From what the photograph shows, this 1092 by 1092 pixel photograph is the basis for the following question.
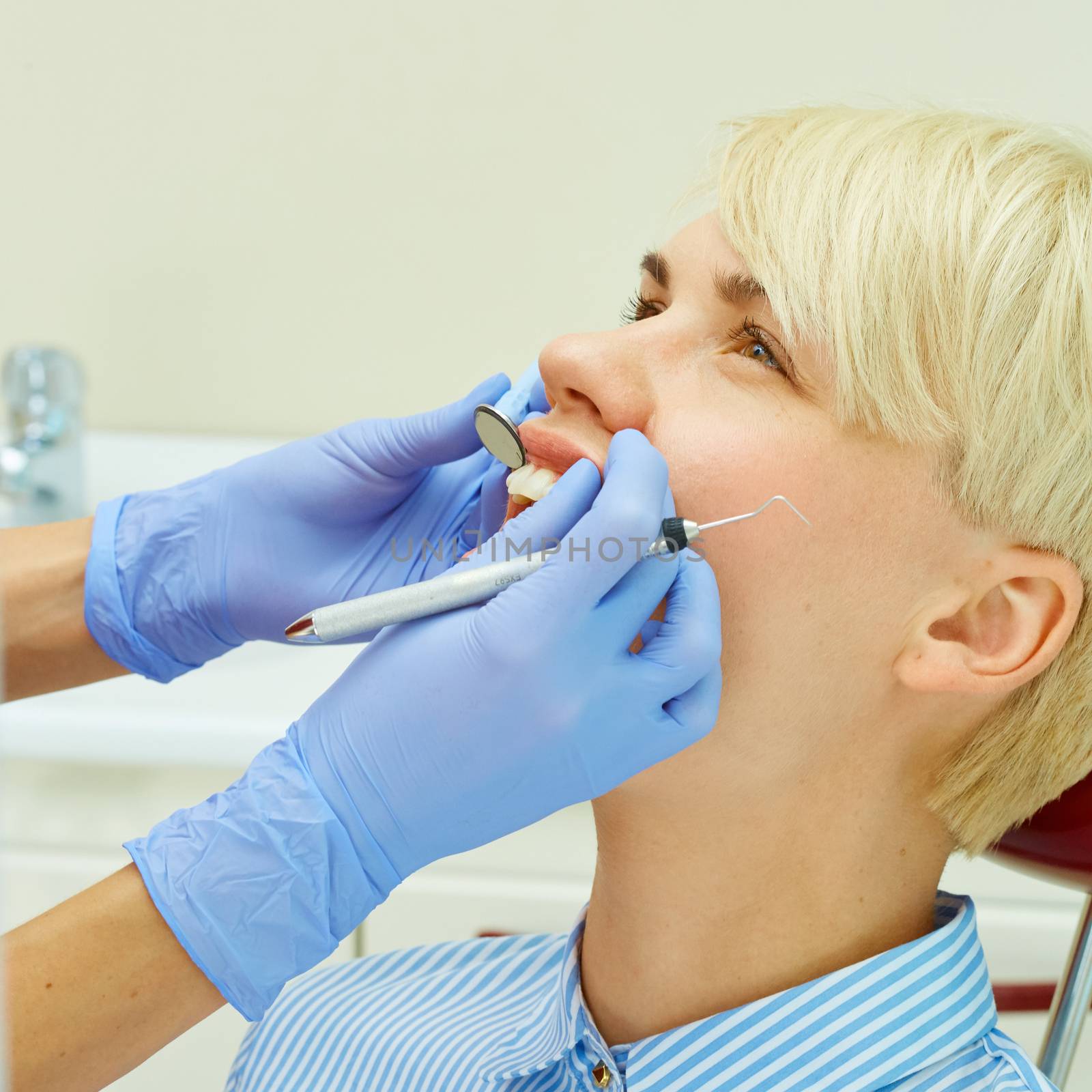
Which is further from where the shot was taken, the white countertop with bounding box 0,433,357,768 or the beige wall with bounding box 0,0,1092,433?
the beige wall with bounding box 0,0,1092,433

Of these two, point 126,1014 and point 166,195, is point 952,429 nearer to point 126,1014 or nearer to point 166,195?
point 126,1014

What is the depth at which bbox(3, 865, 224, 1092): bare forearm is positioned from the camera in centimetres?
81

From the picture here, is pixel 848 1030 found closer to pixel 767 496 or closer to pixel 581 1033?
pixel 581 1033

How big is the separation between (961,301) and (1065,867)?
0.54 m

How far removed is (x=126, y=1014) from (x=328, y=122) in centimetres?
161

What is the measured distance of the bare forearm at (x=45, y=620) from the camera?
1228 millimetres

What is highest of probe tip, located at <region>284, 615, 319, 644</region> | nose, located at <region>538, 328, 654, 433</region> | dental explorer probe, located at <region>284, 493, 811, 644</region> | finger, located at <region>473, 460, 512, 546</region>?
nose, located at <region>538, 328, 654, 433</region>

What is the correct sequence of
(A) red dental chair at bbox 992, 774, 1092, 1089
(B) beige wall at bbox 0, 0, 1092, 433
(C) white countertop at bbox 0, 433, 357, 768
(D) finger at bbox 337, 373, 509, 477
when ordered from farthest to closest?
(B) beige wall at bbox 0, 0, 1092, 433
(C) white countertop at bbox 0, 433, 357, 768
(D) finger at bbox 337, 373, 509, 477
(A) red dental chair at bbox 992, 774, 1092, 1089

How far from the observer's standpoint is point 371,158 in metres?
1.99

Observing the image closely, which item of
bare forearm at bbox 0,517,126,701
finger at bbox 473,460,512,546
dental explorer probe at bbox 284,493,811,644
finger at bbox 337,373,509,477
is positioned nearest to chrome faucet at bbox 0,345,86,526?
bare forearm at bbox 0,517,126,701

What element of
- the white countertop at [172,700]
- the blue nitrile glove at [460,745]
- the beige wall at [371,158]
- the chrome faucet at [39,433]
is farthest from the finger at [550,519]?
the chrome faucet at [39,433]

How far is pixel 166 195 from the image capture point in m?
2.03

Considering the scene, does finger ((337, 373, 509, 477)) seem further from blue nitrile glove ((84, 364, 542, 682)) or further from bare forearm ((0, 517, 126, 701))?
bare forearm ((0, 517, 126, 701))

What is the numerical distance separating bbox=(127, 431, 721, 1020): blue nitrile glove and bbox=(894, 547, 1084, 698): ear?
0.63 ft
